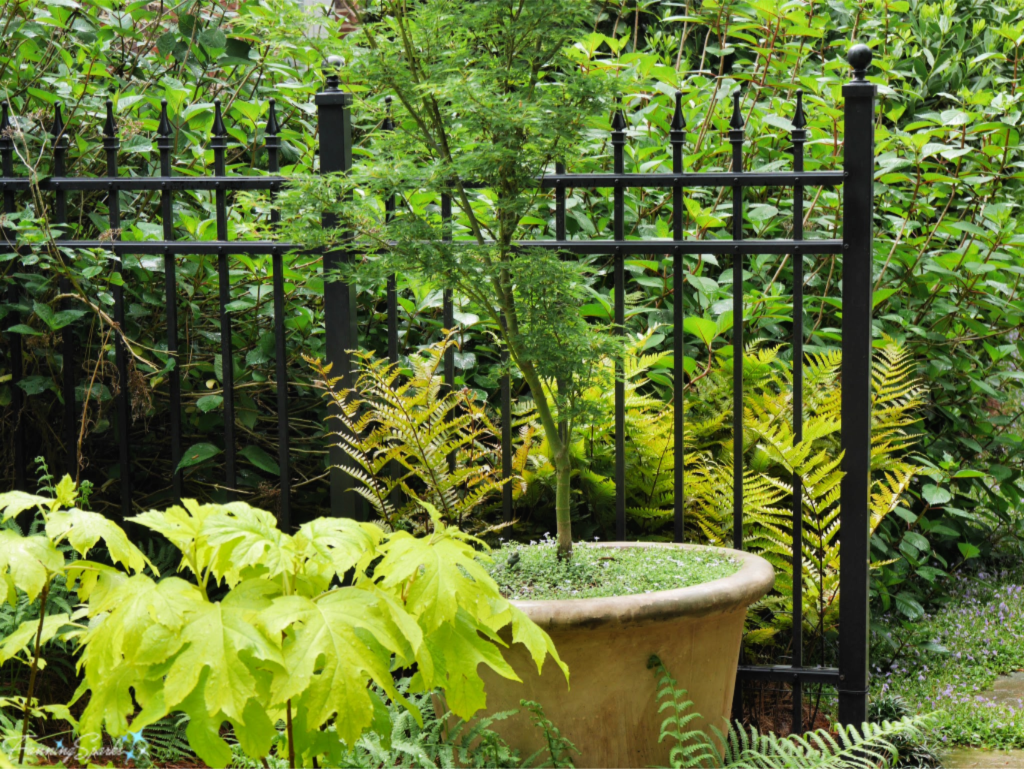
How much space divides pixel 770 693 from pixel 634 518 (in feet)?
2.51

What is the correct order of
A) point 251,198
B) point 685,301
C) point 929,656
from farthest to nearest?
point 685,301 < point 929,656 < point 251,198

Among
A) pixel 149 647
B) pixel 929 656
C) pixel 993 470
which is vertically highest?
pixel 149 647

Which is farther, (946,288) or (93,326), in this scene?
(946,288)

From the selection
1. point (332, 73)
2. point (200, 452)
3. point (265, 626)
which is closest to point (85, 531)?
point (265, 626)

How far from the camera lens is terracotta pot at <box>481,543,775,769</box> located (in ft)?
7.56

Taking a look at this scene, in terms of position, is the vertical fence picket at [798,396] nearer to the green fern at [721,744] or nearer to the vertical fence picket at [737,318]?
the vertical fence picket at [737,318]

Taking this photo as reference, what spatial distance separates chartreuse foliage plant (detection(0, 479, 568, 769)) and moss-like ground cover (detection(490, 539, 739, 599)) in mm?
622

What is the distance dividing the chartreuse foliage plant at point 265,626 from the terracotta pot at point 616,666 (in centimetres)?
47

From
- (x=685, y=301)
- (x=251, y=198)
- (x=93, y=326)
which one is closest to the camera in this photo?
(x=251, y=198)

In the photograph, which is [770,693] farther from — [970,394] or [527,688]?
[970,394]

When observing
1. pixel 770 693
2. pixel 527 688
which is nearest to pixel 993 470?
pixel 770 693

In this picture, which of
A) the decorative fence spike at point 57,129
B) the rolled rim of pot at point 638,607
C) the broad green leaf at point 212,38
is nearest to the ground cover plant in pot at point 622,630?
the rolled rim of pot at point 638,607

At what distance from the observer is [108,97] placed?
12.3 feet

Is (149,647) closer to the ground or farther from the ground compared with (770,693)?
farther from the ground
